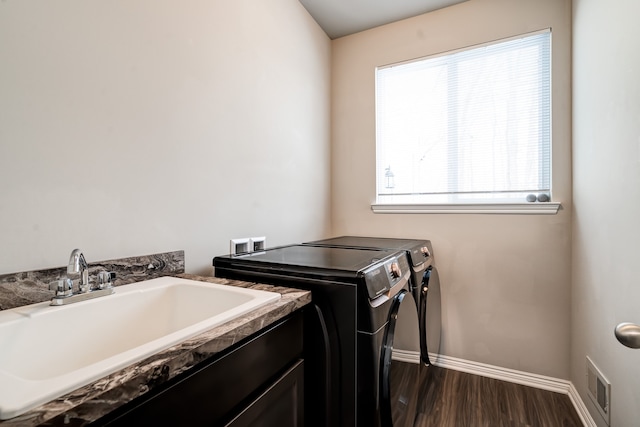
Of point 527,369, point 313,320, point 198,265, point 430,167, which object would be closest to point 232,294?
point 313,320

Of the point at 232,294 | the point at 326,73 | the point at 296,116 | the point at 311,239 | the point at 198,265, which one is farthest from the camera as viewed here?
the point at 326,73

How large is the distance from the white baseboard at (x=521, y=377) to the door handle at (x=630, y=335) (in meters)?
1.11

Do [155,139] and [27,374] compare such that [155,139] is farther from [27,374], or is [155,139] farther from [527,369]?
[527,369]

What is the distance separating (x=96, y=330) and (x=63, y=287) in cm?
15

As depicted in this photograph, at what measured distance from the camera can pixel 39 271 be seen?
0.84 metres

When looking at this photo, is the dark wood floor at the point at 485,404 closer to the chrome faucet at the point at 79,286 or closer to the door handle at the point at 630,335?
the door handle at the point at 630,335

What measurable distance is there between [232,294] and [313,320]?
11.6 inches

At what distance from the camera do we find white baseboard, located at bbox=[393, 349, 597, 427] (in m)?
1.68

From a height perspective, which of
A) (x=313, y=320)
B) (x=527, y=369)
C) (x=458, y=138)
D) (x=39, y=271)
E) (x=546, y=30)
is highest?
(x=546, y=30)

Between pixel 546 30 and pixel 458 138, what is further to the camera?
pixel 458 138

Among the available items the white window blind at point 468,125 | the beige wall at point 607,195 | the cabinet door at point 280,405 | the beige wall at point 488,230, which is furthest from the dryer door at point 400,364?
the white window blind at point 468,125

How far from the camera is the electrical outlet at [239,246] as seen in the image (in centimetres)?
153

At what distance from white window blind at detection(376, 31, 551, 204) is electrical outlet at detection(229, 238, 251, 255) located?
123cm

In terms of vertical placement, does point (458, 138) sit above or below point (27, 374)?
above
